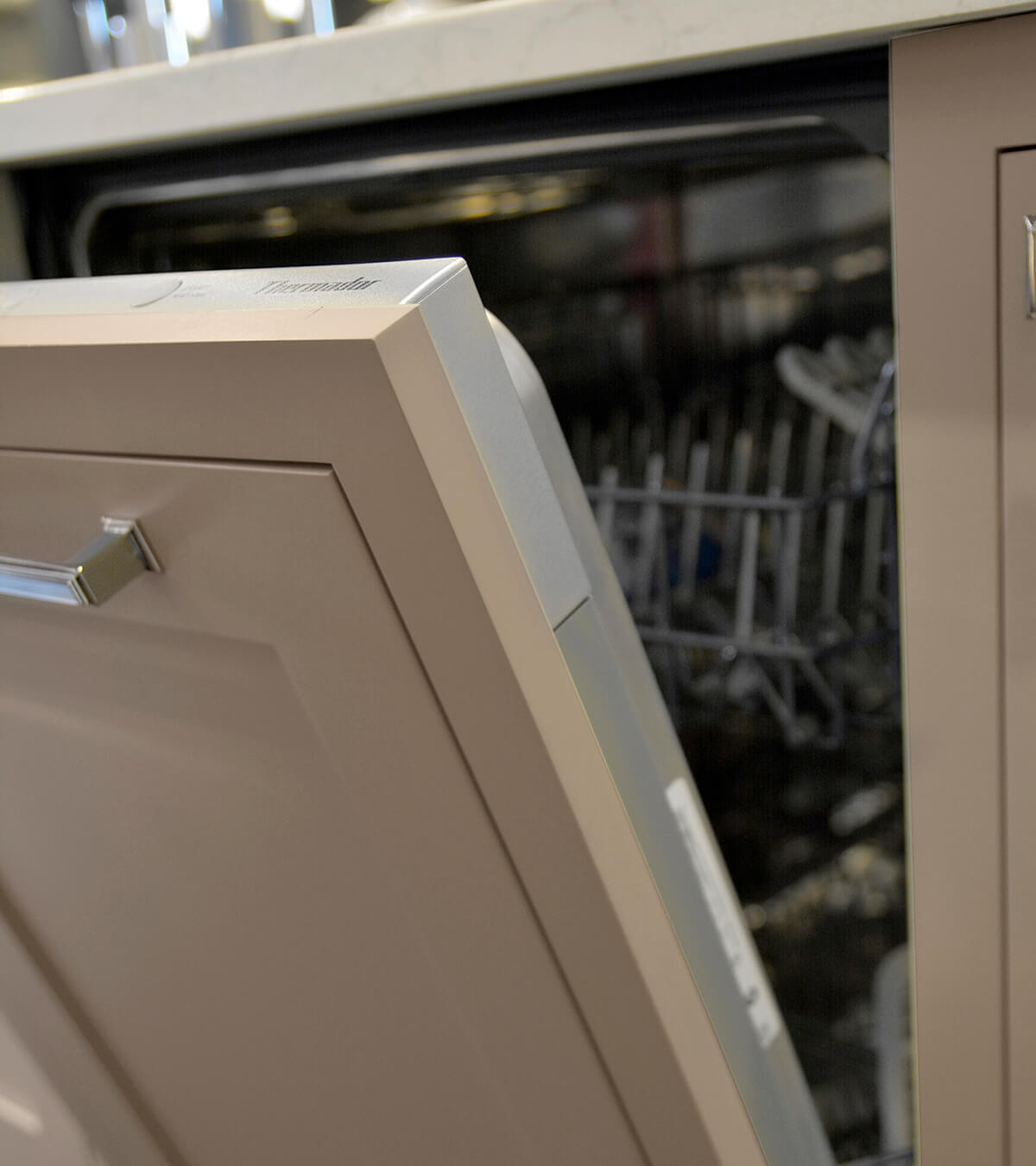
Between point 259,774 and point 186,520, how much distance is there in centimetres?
10

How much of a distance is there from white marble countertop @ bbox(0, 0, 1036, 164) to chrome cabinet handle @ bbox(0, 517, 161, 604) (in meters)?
0.27

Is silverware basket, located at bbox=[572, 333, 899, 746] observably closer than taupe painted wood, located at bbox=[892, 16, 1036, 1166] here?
No

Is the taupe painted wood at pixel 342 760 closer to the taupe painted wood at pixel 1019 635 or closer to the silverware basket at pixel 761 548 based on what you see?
the taupe painted wood at pixel 1019 635

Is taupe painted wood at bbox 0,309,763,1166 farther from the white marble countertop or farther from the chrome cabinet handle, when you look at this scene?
the white marble countertop

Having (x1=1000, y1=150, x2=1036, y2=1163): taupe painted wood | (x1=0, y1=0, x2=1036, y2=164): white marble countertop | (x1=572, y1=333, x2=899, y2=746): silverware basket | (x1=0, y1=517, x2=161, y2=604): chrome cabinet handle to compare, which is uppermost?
(x1=0, y1=0, x2=1036, y2=164): white marble countertop

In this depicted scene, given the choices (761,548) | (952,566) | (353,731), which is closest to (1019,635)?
(952,566)

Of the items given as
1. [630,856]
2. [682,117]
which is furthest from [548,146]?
[630,856]

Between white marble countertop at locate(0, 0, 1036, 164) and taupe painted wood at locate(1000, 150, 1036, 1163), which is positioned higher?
white marble countertop at locate(0, 0, 1036, 164)

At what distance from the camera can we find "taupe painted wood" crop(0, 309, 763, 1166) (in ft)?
0.91

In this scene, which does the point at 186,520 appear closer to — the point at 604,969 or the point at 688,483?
the point at 604,969

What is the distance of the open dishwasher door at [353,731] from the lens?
280mm

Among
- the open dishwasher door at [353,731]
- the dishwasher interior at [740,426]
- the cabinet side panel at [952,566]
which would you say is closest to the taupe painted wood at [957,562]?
the cabinet side panel at [952,566]

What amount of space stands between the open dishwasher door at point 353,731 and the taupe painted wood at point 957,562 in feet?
0.37

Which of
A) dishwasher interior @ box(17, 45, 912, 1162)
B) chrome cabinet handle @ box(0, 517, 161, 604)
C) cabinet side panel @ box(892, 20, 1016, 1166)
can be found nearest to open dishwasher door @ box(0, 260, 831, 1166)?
chrome cabinet handle @ box(0, 517, 161, 604)
